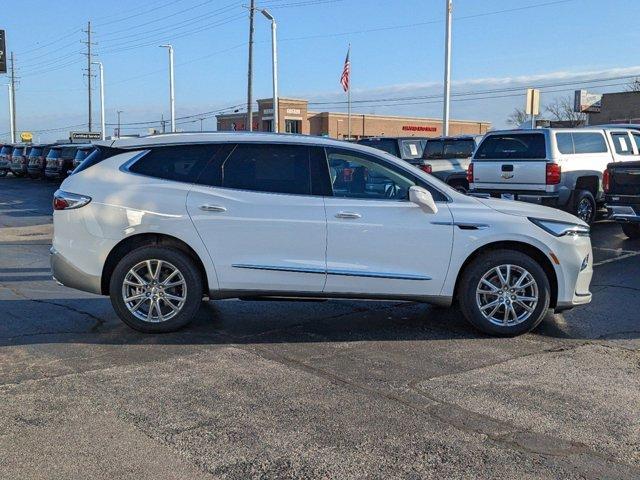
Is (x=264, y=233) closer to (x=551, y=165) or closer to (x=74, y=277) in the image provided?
(x=74, y=277)

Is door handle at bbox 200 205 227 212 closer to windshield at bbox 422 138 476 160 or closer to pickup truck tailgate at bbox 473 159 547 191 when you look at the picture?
pickup truck tailgate at bbox 473 159 547 191

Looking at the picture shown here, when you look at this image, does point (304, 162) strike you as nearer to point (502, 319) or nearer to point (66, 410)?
point (502, 319)

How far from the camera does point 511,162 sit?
13.2 m

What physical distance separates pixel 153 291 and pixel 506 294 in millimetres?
3221

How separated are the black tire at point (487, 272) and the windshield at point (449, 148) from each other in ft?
38.3

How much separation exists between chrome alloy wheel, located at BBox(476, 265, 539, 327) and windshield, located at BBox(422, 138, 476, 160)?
11.7 metres

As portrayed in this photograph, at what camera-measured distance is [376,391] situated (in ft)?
15.5

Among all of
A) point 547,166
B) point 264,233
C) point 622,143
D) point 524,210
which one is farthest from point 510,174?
point 264,233

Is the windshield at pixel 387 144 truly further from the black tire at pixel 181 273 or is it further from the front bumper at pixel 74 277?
the front bumper at pixel 74 277

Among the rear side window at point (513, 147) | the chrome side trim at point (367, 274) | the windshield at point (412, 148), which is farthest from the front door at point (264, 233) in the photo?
the windshield at point (412, 148)

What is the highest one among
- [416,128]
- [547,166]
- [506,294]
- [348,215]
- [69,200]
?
[416,128]

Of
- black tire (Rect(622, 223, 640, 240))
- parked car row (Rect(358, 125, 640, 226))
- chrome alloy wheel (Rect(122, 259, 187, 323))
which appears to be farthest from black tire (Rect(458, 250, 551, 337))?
black tire (Rect(622, 223, 640, 240))

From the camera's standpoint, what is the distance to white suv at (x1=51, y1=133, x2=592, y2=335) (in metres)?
6.01

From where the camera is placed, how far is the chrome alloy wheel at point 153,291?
6.11m
